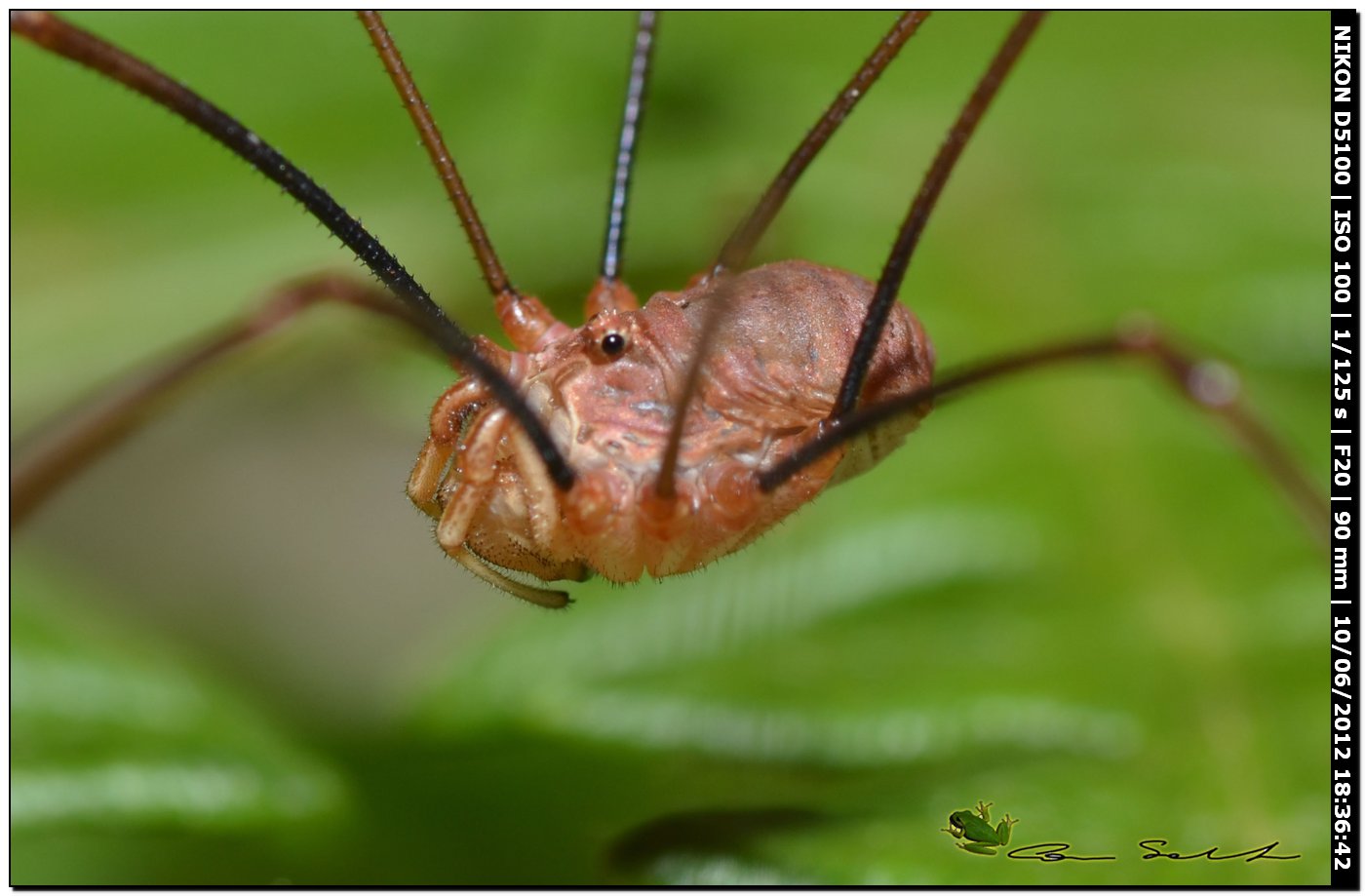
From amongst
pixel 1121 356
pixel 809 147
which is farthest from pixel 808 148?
pixel 1121 356

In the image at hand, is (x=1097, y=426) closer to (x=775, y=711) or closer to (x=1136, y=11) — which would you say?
(x=775, y=711)

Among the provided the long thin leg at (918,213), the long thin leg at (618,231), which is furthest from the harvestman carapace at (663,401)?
the long thin leg at (618,231)

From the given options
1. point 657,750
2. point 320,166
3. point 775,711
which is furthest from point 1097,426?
point 320,166

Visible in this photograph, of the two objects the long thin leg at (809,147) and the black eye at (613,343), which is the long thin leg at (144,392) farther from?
the long thin leg at (809,147)

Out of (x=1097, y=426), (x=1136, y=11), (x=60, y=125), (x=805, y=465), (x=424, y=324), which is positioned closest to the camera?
(x=424, y=324)

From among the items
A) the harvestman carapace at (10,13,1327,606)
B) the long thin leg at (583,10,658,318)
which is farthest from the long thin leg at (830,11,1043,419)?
the long thin leg at (583,10,658,318)

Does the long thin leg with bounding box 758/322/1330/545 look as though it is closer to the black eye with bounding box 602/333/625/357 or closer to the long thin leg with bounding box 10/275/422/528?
the black eye with bounding box 602/333/625/357
